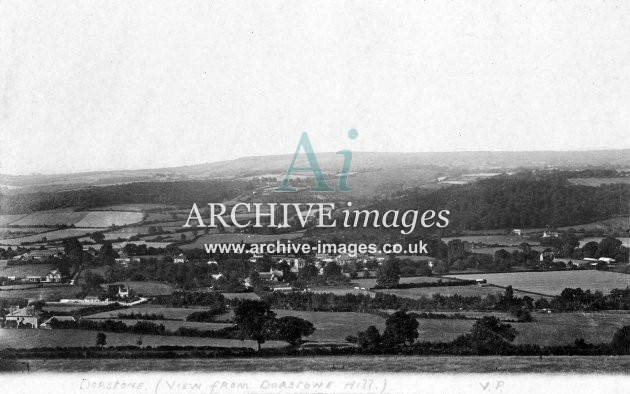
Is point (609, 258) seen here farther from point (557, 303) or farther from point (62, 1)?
point (62, 1)

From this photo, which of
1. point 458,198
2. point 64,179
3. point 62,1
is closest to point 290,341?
point 458,198

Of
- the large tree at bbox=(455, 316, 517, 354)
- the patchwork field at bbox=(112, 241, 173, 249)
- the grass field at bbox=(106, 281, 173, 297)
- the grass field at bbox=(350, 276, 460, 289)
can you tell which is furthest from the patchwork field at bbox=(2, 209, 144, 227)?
the large tree at bbox=(455, 316, 517, 354)

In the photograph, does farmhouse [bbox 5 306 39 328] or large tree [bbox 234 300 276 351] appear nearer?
large tree [bbox 234 300 276 351]

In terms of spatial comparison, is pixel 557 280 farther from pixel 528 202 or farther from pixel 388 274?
pixel 388 274

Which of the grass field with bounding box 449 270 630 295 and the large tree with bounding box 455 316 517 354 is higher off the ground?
the grass field with bounding box 449 270 630 295
